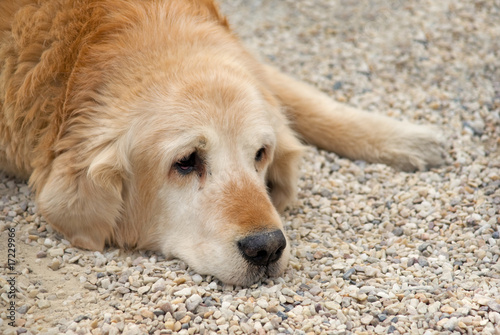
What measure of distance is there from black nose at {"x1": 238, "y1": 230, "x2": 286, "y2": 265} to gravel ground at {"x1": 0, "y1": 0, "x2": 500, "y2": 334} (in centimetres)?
18

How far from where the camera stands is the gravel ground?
118 inches

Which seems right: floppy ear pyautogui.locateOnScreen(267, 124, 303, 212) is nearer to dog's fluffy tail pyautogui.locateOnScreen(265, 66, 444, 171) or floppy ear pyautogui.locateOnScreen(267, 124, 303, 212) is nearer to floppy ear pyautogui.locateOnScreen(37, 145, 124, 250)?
dog's fluffy tail pyautogui.locateOnScreen(265, 66, 444, 171)

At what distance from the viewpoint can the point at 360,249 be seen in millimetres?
3678

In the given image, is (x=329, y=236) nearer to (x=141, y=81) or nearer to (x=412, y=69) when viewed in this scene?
(x=141, y=81)

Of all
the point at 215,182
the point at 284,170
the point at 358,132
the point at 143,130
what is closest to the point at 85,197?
the point at 143,130

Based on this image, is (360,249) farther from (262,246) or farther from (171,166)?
(171,166)

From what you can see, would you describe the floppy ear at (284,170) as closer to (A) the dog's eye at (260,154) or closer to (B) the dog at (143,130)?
(B) the dog at (143,130)

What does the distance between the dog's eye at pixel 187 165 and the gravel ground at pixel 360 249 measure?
548mm

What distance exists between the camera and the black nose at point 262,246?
10.2 ft

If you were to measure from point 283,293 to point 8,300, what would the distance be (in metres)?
1.42

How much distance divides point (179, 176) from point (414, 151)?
2.07m

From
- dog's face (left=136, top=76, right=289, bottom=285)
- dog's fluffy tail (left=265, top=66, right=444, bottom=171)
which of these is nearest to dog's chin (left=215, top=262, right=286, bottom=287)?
dog's face (left=136, top=76, right=289, bottom=285)

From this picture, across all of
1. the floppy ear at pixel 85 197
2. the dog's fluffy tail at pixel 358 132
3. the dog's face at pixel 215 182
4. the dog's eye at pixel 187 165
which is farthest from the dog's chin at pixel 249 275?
the dog's fluffy tail at pixel 358 132

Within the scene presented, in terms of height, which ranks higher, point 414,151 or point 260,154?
point 260,154
